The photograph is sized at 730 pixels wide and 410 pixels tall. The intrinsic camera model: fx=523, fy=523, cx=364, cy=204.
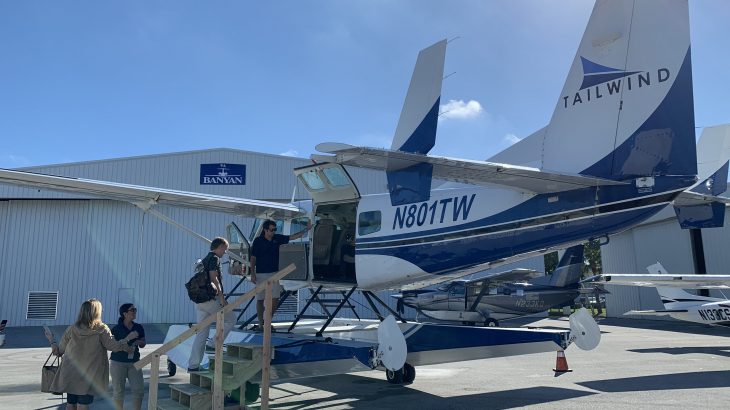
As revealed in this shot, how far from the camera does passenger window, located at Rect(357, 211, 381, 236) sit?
8375mm

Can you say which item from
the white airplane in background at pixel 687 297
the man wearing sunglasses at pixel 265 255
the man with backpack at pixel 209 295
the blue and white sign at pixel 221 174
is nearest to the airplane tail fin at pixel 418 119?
the man wearing sunglasses at pixel 265 255

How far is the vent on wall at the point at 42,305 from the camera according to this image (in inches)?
947

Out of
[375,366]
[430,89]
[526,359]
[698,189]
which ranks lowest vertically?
[526,359]

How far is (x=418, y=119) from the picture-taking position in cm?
650

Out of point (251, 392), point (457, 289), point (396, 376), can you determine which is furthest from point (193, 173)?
point (251, 392)

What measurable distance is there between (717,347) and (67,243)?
26.0 metres

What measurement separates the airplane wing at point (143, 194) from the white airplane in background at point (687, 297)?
7.74 metres

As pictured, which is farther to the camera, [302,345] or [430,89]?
[302,345]

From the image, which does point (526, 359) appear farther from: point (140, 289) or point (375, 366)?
point (140, 289)

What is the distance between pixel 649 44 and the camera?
6312mm

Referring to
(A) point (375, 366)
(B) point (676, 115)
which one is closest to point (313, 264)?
(A) point (375, 366)

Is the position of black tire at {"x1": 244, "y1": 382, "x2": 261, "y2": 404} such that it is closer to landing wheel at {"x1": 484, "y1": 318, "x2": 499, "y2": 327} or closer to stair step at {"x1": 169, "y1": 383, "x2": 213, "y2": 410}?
stair step at {"x1": 169, "y1": 383, "x2": 213, "y2": 410}

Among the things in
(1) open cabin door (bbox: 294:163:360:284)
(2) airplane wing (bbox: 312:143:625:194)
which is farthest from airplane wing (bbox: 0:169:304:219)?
(2) airplane wing (bbox: 312:143:625:194)

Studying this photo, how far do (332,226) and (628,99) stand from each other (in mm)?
4799
